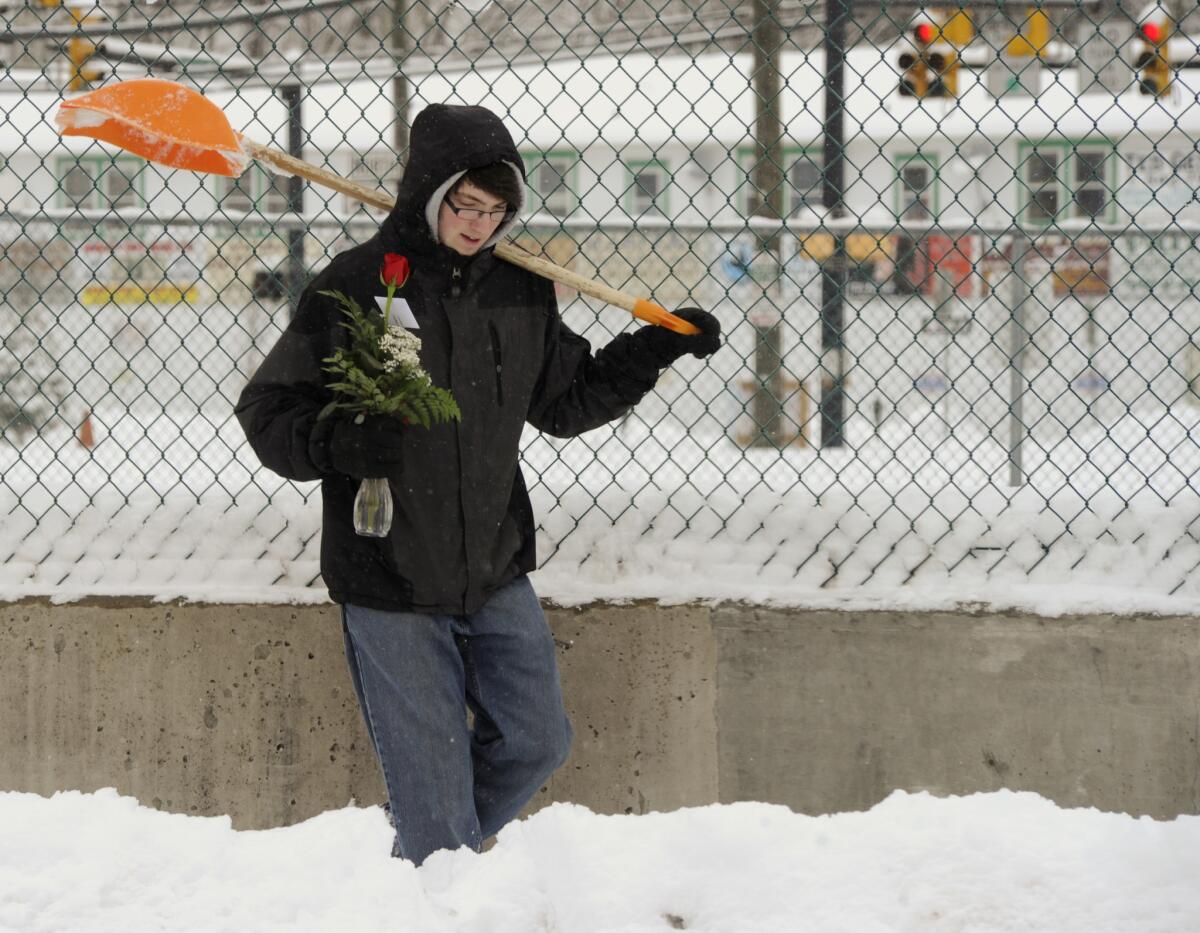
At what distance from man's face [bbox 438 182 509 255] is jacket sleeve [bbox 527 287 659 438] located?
28cm

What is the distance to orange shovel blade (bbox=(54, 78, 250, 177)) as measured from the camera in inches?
106

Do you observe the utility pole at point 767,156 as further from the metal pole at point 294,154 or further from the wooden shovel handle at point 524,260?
the metal pole at point 294,154

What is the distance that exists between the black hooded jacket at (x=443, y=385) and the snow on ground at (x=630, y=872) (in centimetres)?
61

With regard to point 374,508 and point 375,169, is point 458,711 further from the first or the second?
point 375,169

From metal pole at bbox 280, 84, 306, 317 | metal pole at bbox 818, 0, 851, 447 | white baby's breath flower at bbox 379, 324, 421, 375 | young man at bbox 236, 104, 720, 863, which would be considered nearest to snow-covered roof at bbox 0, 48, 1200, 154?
metal pole at bbox 818, 0, 851, 447

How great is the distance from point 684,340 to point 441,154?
0.62 metres

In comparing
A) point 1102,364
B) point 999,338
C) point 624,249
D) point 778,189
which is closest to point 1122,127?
point 1102,364

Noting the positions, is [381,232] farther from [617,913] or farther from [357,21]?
[617,913]

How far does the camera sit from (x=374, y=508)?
2525mm

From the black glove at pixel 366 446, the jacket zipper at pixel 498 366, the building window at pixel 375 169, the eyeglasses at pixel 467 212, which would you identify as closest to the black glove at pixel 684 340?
the jacket zipper at pixel 498 366

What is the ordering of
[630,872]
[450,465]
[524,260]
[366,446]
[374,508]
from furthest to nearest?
[630,872], [524,260], [450,465], [374,508], [366,446]

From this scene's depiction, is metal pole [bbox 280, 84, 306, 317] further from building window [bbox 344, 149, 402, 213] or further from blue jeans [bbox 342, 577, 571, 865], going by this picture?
blue jeans [bbox 342, 577, 571, 865]

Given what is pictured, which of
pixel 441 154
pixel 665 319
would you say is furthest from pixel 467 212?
pixel 665 319

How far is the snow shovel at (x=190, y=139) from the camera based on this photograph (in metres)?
2.70
